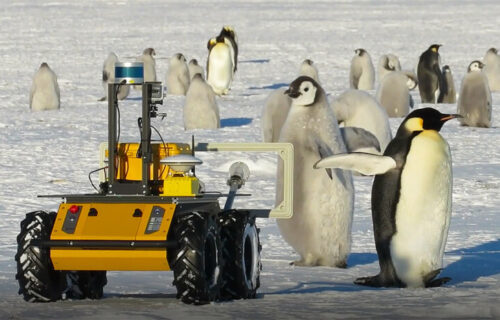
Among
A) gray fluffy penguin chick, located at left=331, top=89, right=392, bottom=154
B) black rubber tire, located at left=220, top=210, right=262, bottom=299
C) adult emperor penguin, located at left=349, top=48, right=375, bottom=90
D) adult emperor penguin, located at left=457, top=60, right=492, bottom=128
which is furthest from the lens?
adult emperor penguin, located at left=349, top=48, right=375, bottom=90

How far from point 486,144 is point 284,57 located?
15074mm

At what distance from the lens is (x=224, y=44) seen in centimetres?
2539

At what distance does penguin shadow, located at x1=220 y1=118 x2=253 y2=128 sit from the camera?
17.8m

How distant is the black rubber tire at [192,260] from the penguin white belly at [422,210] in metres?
1.57

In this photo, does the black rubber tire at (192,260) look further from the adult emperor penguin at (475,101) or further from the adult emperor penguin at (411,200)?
the adult emperor penguin at (475,101)

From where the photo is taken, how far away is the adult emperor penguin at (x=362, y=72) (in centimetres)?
2508

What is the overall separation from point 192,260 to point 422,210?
1.85 metres

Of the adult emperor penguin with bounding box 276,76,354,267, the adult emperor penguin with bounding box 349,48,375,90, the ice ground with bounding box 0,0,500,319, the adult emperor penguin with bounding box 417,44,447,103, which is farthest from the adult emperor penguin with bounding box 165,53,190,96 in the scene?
the adult emperor penguin with bounding box 276,76,354,267

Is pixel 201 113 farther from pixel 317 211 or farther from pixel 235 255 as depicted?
pixel 235 255

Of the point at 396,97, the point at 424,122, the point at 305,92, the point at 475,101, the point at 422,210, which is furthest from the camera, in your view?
the point at 396,97

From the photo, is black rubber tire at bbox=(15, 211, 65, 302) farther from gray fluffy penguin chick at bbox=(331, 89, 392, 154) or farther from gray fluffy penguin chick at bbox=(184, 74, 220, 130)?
gray fluffy penguin chick at bbox=(184, 74, 220, 130)

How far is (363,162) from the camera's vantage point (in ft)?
24.0

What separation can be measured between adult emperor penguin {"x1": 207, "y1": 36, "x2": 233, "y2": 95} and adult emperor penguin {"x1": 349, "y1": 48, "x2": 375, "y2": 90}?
226 cm

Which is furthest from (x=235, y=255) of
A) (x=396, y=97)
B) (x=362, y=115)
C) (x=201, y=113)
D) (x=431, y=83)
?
(x=431, y=83)
